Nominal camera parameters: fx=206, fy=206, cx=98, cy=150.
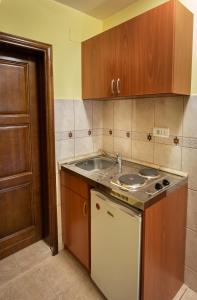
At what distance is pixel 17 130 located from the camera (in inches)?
73.8

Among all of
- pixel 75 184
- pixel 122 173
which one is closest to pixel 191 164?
pixel 122 173

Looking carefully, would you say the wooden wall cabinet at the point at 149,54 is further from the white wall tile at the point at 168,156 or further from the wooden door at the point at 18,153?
the wooden door at the point at 18,153

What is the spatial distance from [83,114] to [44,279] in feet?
5.01

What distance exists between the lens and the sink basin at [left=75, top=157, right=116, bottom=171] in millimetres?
2063

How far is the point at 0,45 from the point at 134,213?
1594 millimetres

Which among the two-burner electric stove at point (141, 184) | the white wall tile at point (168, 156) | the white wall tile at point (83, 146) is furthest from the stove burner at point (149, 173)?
the white wall tile at point (83, 146)

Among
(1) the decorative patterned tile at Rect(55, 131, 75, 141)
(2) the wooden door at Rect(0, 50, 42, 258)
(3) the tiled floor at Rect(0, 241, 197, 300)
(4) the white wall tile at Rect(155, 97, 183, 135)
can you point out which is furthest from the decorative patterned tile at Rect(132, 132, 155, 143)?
(3) the tiled floor at Rect(0, 241, 197, 300)

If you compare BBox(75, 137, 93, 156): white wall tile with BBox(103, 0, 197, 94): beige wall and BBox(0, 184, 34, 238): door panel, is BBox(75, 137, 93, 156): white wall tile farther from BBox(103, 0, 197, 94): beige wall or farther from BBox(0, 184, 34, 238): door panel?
BBox(103, 0, 197, 94): beige wall

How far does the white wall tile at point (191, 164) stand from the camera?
59.2 inches

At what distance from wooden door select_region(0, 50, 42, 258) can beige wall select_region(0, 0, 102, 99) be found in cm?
23

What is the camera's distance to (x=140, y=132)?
1.88 metres

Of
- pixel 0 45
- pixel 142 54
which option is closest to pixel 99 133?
pixel 142 54

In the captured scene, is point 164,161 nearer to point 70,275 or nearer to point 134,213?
point 134,213

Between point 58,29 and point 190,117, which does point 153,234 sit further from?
point 58,29
